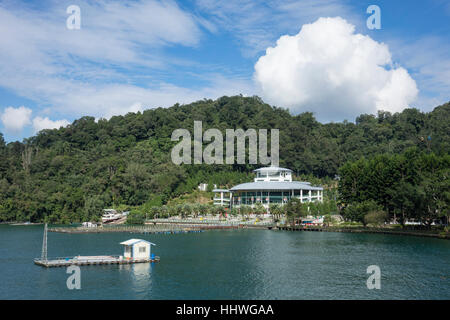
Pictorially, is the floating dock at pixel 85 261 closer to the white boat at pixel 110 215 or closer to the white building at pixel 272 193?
the white boat at pixel 110 215

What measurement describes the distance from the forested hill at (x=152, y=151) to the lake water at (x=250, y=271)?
42.4 m

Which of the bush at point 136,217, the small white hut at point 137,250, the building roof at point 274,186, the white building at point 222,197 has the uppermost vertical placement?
the building roof at point 274,186

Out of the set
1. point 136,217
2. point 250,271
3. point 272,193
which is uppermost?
point 272,193

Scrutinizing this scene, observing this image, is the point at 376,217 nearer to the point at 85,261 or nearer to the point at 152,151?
the point at 85,261

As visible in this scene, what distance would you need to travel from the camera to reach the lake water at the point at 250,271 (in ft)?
96.8

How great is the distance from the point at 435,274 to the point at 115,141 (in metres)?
111

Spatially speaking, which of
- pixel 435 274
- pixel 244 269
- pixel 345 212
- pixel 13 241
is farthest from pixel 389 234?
pixel 13 241

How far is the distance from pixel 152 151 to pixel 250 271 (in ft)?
291

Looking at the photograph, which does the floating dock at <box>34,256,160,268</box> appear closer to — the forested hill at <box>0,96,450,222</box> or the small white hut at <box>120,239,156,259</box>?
the small white hut at <box>120,239,156,259</box>

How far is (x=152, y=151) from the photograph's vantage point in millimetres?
120688

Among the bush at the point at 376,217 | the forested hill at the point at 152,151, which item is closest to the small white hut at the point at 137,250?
the bush at the point at 376,217

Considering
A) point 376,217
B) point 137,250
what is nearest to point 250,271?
point 137,250

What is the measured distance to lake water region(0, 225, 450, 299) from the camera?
29516 mm

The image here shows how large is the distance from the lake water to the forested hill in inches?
1669
